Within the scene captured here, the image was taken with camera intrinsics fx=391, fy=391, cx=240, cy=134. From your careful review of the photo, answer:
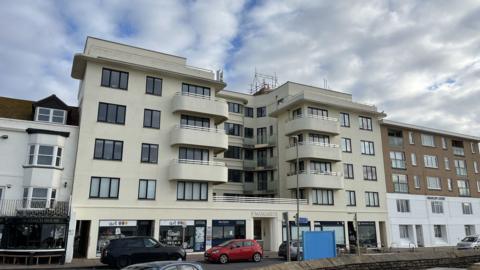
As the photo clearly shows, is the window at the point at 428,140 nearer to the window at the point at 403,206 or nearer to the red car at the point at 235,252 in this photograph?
the window at the point at 403,206

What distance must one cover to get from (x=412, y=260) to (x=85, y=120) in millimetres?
24415

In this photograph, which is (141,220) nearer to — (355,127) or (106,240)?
(106,240)

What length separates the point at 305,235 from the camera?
64.2 ft

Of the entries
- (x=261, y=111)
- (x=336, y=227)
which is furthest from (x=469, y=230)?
(x=261, y=111)

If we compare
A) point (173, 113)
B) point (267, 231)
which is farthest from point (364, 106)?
point (173, 113)

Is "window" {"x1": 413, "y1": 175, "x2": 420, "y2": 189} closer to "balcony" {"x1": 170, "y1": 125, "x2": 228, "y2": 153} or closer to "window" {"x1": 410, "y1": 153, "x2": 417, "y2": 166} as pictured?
"window" {"x1": 410, "y1": 153, "x2": 417, "y2": 166}

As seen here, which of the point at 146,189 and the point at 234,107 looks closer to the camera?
the point at 146,189

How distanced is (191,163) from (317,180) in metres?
13.6

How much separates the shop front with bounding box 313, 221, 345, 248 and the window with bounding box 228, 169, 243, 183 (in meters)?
10.7

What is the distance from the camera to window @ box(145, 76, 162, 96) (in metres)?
33.5

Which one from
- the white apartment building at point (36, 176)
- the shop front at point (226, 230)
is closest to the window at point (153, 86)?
the white apartment building at point (36, 176)

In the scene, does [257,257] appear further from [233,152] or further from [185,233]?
[233,152]

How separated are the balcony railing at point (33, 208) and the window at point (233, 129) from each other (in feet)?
71.8

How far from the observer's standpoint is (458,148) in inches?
2074
